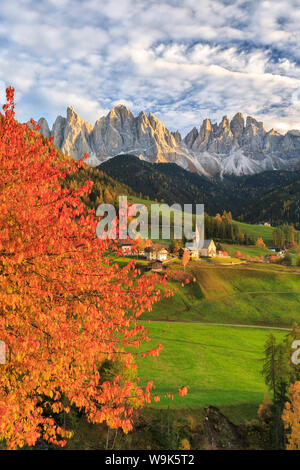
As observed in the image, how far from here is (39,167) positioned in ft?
38.6

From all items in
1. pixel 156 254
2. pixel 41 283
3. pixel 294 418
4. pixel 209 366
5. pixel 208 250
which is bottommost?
pixel 294 418

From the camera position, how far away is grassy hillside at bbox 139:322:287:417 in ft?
125

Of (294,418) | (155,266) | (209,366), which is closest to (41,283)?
(294,418)

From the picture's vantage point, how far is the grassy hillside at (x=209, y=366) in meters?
38.0

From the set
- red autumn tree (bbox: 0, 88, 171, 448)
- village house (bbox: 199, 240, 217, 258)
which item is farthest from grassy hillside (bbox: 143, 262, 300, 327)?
red autumn tree (bbox: 0, 88, 171, 448)

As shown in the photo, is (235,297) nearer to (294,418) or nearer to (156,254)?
(156,254)

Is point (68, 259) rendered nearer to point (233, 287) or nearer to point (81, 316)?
point (81, 316)

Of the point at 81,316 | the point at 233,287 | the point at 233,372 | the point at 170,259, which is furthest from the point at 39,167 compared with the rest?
the point at 170,259

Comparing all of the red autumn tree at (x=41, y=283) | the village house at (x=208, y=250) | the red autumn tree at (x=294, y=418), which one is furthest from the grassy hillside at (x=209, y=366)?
the village house at (x=208, y=250)

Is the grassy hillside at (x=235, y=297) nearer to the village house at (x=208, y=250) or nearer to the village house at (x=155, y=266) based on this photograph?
the village house at (x=155, y=266)

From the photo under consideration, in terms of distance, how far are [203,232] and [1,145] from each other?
191726 mm

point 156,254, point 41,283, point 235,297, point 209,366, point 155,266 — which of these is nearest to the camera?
point 41,283

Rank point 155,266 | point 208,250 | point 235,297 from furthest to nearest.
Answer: point 208,250 < point 155,266 < point 235,297

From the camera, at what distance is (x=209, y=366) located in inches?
1998
